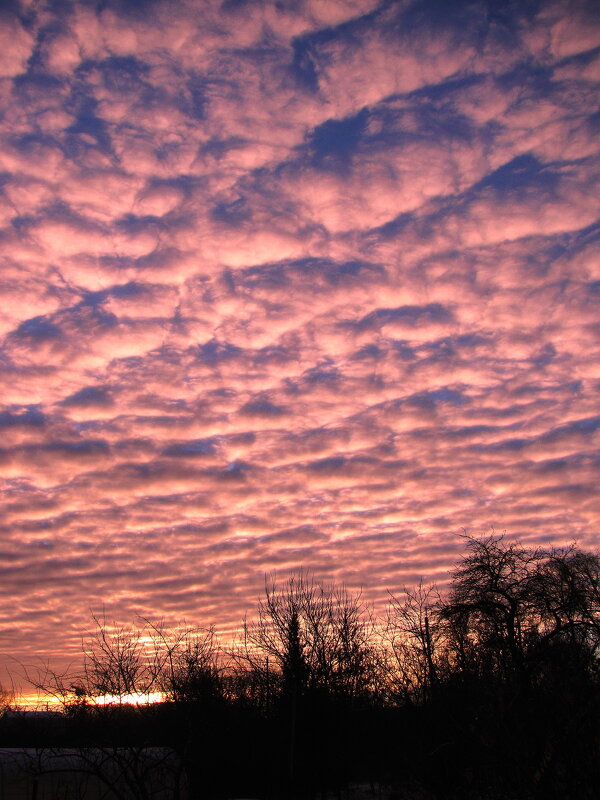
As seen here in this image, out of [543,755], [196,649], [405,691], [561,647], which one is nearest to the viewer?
[543,755]

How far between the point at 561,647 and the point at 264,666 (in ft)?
81.7

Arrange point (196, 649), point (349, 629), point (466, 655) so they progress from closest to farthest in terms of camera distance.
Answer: point (466, 655), point (196, 649), point (349, 629)

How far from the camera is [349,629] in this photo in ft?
102

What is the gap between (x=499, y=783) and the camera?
7863 mm

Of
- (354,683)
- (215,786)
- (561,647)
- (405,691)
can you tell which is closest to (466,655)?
(405,691)

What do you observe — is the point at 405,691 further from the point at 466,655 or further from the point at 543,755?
the point at 543,755

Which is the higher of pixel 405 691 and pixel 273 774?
pixel 405 691

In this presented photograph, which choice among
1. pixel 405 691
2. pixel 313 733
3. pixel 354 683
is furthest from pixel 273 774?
pixel 405 691

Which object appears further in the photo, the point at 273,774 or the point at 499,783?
the point at 273,774

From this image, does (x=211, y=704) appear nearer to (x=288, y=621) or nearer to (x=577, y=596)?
(x=288, y=621)

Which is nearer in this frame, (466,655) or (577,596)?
(466,655)

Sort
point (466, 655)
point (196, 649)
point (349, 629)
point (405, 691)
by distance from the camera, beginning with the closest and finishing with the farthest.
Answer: point (466, 655)
point (405, 691)
point (196, 649)
point (349, 629)

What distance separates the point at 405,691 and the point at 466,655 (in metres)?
3.63

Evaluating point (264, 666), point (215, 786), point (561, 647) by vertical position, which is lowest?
point (215, 786)
